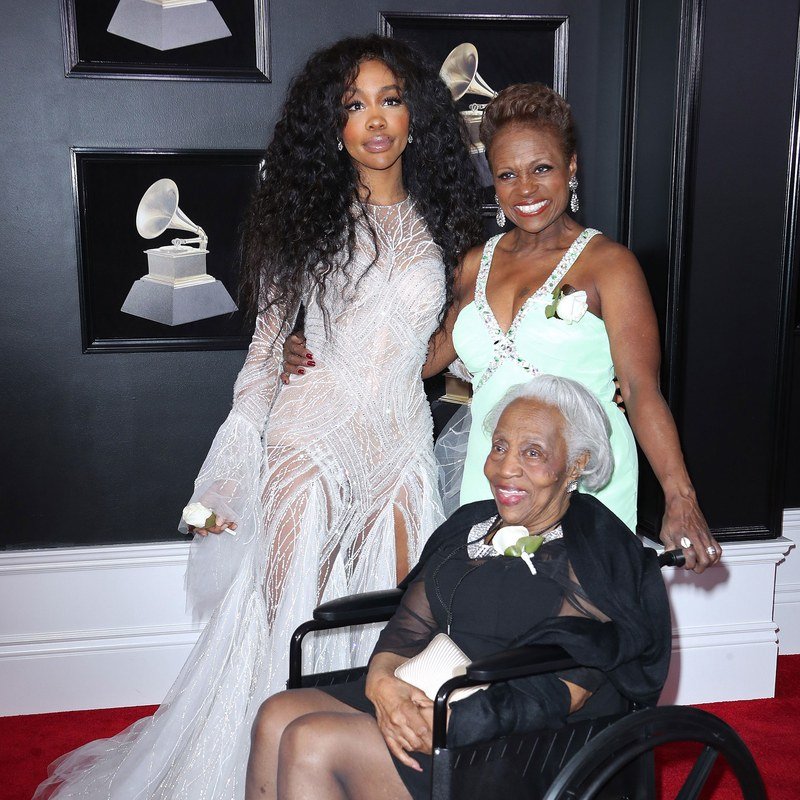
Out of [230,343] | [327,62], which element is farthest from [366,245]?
[230,343]

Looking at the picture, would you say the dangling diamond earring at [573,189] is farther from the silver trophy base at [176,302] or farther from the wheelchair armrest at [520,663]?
the silver trophy base at [176,302]

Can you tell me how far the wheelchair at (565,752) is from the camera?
168cm

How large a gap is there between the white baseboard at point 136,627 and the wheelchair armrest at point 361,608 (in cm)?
163

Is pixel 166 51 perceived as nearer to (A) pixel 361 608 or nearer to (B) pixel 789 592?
(A) pixel 361 608

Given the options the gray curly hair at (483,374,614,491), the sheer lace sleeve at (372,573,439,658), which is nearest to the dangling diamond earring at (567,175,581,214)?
the gray curly hair at (483,374,614,491)

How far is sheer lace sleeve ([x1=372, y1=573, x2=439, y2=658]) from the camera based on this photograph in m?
2.07

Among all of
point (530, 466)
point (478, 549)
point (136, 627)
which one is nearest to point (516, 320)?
point (530, 466)

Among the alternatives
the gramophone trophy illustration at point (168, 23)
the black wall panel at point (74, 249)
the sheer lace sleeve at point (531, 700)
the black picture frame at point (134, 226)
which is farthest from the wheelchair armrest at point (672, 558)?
the gramophone trophy illustration at point (168, 23)

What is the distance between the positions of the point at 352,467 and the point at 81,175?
1.57 metres

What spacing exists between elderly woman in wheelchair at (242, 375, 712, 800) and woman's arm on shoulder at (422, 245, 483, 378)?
2.01 ft

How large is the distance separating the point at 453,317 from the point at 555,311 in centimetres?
42

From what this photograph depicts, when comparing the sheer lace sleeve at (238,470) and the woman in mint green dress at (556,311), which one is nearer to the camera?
the woman in mint green dress at (556,311)

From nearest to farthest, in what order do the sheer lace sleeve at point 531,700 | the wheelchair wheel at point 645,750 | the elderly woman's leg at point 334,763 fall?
the wheelchair wheel at point 645,750, the sheer lace sleeve at point 531,700, the elderly woman's leg at point 334,763

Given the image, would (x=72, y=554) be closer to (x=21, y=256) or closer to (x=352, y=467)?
(x=21, y=256)
